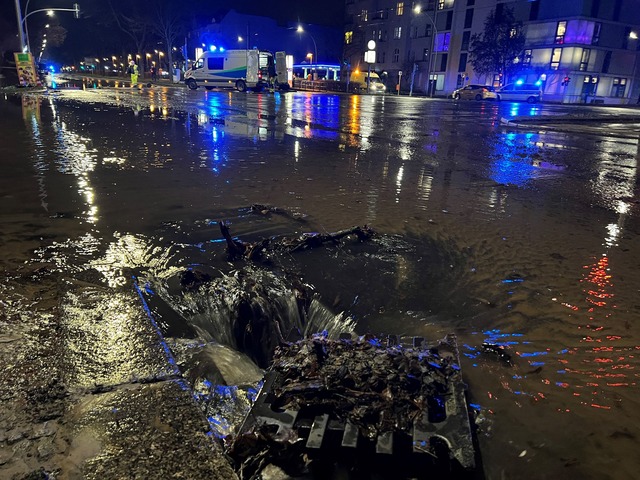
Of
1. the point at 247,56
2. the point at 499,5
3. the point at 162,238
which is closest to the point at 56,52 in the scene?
the point at 247,56

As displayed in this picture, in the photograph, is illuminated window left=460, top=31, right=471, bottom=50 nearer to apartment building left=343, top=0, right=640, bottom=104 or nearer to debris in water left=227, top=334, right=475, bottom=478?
apartment building left=343, top=0, right=640, bottom=104

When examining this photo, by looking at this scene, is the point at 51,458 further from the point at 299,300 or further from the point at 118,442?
the point at 299,300

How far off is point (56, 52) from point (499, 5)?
10064cm

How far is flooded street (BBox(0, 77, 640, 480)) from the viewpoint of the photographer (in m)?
2.06

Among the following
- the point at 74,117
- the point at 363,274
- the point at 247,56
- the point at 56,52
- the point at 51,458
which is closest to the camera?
the point at 51,458

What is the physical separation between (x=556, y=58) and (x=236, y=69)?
3525 centimetres

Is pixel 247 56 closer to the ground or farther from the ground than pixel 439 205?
A: farther from the ground

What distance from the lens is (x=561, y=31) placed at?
49.1 m

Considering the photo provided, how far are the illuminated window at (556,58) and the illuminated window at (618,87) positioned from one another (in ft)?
31.6

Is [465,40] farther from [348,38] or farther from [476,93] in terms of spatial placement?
[348,38]

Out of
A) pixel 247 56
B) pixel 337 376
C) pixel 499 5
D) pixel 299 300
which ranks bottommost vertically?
pixel 299 300

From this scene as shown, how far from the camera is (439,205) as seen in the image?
18.7 feet

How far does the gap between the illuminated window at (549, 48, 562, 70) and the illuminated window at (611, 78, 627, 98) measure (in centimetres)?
962

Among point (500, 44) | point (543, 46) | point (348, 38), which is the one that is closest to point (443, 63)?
point (500, 44)
